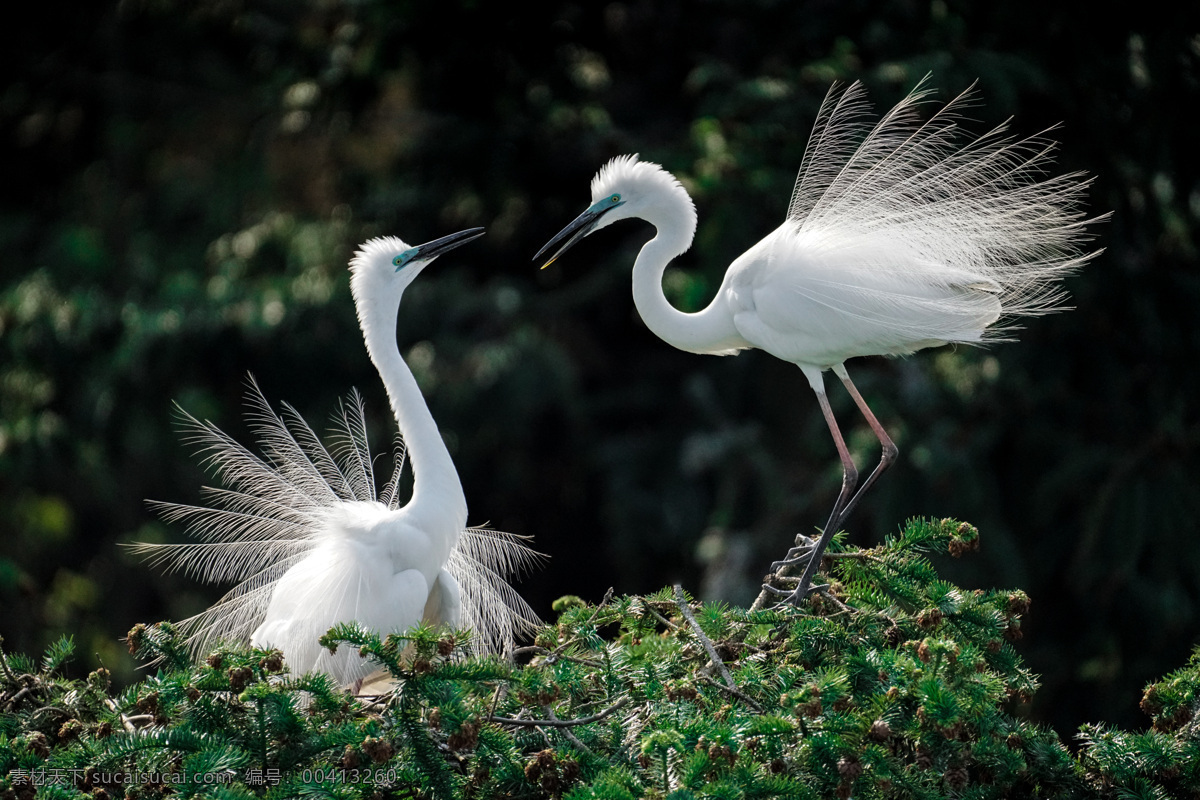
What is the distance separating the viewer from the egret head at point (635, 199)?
12.5 ft

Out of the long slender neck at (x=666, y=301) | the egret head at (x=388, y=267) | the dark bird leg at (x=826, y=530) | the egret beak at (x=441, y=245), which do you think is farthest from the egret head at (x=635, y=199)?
the dark bird leg at (x=826, y=530)

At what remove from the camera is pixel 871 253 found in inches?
146

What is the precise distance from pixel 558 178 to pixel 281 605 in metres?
5.08

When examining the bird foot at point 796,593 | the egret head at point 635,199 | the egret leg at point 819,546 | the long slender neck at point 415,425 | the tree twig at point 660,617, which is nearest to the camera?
the tree twig at point 660,617

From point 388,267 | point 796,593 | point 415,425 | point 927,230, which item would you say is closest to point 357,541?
point 415,425

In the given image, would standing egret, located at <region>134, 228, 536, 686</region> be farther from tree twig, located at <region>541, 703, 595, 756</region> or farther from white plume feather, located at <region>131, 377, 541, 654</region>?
tree twig, located at <region>541, 703, 595, 756</region>

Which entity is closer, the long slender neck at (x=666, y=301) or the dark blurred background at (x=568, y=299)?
the long slender neck at (x=666, y=301)

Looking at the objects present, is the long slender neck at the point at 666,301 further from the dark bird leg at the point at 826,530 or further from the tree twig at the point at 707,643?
the tree twig at the point at 707,643

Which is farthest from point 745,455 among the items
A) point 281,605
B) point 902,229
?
point 281,605

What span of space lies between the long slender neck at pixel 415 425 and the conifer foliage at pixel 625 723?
896 millimetres

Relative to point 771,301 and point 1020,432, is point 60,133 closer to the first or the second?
point 1020,432

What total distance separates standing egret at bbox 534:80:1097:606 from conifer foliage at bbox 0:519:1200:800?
3.03 feet

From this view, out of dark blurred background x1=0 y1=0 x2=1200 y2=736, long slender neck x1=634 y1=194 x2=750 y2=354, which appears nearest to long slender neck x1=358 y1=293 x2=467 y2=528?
long slender neck x1=634 y1=194 x2=750 y2=354

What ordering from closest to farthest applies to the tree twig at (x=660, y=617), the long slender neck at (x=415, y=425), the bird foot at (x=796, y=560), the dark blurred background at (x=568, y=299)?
the tree twig at (x=660, y=617) < the bird foot at (x=796, y=560) < the long slender neck at (x=415, y=425) < the dark blurred background at (x=568, y=299)
